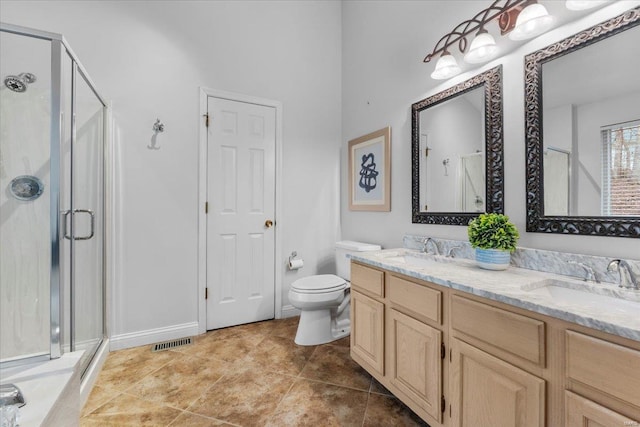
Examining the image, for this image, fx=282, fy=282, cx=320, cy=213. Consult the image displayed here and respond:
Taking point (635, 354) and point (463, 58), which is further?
point (463, 58)

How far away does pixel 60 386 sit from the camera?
1.16 metres

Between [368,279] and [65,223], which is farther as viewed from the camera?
[368,279]

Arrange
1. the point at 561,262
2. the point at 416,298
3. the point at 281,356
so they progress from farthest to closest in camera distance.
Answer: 1. the point at 281,356
2. the point at 416,298
3. the point at 561,262

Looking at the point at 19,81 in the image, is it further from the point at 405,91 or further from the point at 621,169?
the point at 621,169

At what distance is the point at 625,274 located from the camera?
3.45 feet

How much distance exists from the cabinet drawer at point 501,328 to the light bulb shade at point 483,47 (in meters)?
1.30

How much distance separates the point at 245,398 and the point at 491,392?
4.12 ft

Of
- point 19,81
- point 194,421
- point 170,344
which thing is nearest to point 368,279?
point 194,421

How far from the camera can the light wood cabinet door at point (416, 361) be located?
1.24 metres

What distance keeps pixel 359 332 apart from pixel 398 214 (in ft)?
3.16

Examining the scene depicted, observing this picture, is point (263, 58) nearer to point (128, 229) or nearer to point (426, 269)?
point (128, 229)

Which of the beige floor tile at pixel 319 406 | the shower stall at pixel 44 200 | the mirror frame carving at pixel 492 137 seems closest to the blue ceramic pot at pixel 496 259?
the mirror frame carving at pixel 492 137

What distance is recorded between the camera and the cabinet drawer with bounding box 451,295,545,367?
884 millimetres

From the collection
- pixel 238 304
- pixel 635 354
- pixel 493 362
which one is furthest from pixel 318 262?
pixel 635 354
